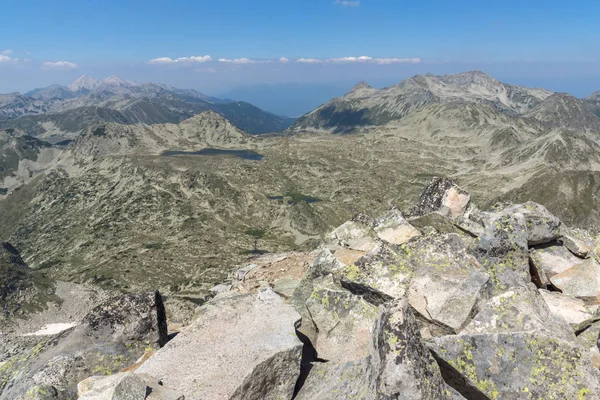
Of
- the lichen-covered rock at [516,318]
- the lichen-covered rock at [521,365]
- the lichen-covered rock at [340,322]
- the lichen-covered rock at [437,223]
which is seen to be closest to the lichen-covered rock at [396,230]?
the lichen-covered rock at [437,223]

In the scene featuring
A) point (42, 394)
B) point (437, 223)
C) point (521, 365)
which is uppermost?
point (521, 365)

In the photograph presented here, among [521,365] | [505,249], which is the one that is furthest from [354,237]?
[521,365]

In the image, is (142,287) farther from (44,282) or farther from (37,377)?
(37,377)

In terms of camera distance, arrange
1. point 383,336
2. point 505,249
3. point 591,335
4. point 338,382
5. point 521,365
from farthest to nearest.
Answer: point 505,249 < point 591,335 < point 338,382 < point 521,365 < point 383,336

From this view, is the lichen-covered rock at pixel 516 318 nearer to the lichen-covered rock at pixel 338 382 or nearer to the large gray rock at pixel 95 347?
the lichen-covered rock at pixel 338 382

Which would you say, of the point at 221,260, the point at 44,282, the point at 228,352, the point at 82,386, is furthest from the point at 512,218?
the point at 221,260

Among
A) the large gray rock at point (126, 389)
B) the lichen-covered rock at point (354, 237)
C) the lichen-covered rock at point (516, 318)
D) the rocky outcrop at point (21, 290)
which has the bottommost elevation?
the rocky outcrop at point (21, 290)

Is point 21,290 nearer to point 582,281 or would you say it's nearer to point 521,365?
point 521,365
